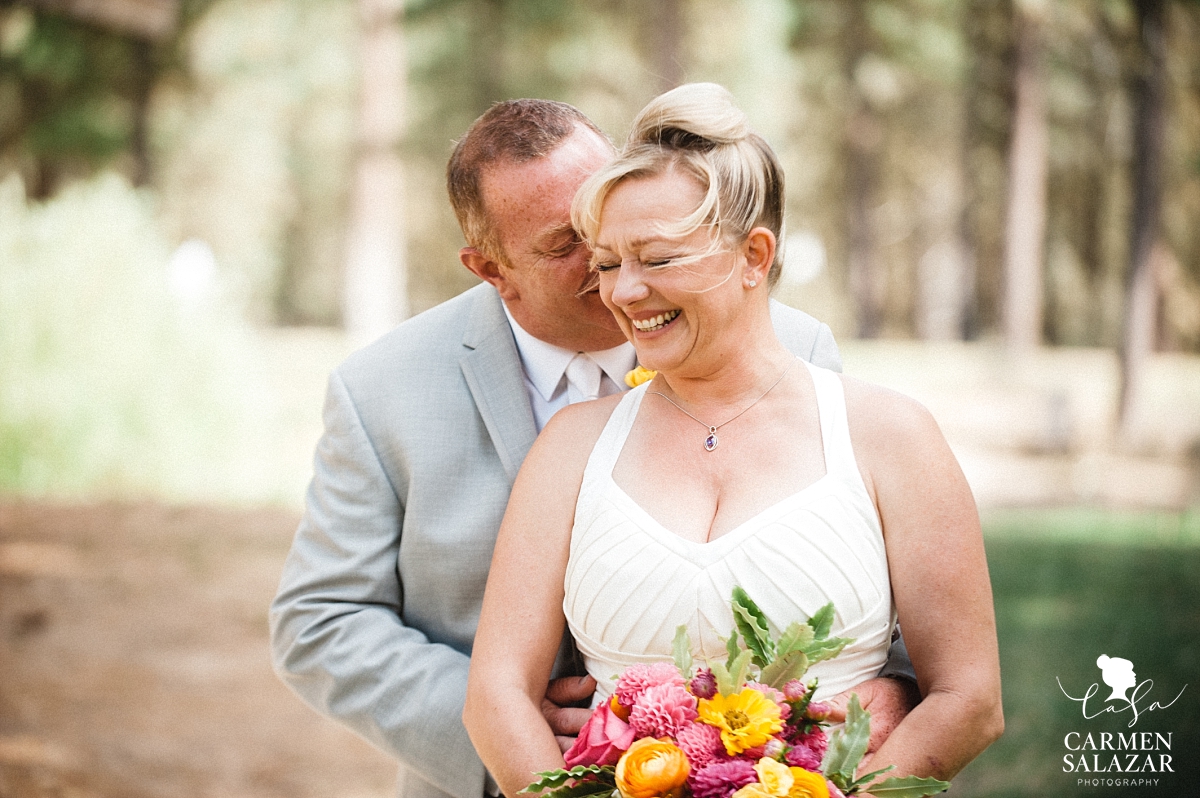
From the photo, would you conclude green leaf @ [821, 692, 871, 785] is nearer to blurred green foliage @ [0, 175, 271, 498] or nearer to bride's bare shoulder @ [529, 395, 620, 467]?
bride's bare shoulder @ [529, 395, 620, 467]

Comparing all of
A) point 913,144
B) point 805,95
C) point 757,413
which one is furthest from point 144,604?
point 913,144

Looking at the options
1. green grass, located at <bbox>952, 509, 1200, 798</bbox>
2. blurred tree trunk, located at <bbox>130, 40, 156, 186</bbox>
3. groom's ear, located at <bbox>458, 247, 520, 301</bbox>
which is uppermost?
blurred tree trunk, located at <bbox>130, 40, 156, 186</bbox>

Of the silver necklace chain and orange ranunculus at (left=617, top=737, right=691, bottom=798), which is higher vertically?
the silver necklace chain

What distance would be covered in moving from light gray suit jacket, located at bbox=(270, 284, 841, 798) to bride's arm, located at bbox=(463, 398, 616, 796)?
11.9 inches

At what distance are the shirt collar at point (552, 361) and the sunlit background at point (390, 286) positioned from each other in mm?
567

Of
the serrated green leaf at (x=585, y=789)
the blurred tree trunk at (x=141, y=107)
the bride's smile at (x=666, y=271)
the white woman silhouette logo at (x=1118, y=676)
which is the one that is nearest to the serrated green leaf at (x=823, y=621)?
the serrated green leaf at (x=585, y=789)

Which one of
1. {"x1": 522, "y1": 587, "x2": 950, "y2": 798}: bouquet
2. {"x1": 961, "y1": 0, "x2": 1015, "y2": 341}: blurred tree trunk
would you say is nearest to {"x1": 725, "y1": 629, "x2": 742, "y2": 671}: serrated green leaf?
{"x1": 522, "y1": 587, "x2": 950, "y2": 798}: bouquet

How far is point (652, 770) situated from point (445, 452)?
4.08ft

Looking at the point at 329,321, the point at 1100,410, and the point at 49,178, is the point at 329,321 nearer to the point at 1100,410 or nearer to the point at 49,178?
the point at 49,178

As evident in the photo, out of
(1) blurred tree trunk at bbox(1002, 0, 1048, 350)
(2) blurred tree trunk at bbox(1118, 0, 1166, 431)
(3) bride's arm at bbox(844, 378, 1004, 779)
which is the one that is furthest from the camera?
(1) blurred tree trunk at bbox(1002, 0, 1048, 350)

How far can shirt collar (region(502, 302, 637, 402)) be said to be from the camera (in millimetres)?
2973

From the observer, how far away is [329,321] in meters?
35.5

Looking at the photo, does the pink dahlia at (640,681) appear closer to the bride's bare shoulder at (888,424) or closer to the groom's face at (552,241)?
the bride's bare shoulder at (888,424)

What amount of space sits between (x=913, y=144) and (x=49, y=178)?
21.0 meters
